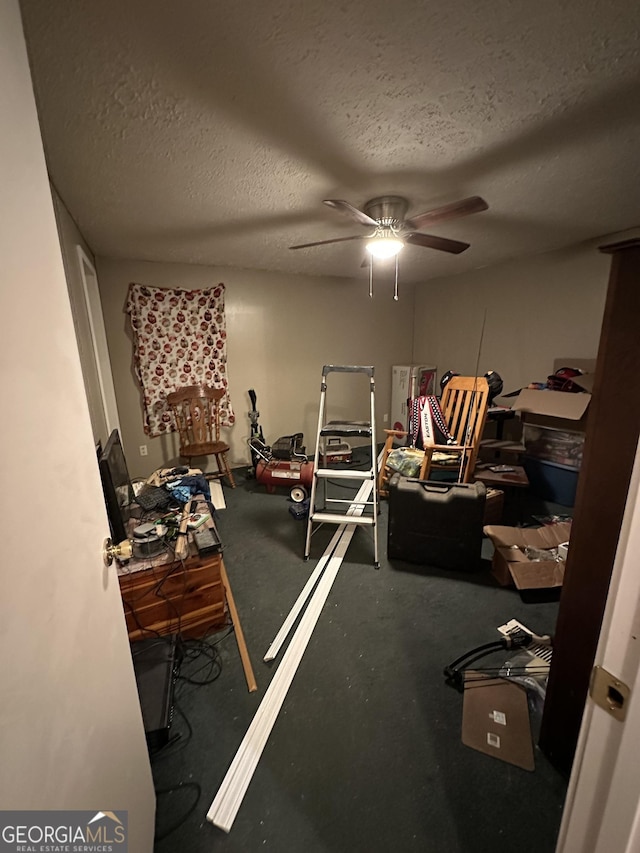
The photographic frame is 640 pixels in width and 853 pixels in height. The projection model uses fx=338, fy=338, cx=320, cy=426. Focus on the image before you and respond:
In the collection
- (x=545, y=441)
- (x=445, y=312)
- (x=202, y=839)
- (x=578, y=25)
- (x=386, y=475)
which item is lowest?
(x=202, y=839)

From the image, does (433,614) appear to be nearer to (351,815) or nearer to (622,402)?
(351,815)

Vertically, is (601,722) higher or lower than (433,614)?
higher

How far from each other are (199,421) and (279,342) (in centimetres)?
134

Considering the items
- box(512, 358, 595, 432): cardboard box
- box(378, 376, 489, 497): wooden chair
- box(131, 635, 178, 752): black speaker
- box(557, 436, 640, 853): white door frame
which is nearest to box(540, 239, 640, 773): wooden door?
box(557, 436, 640, 853): white door frame

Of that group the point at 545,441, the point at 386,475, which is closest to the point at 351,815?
the point at 386,475

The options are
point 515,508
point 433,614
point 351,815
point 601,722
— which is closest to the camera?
point 601,722

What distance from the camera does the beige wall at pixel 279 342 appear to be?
10.9ft

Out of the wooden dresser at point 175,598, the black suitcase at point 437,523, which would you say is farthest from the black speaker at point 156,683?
the black suitcase at point 437,523

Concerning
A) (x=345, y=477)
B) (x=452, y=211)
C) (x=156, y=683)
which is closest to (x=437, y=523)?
(x=345, y=477)

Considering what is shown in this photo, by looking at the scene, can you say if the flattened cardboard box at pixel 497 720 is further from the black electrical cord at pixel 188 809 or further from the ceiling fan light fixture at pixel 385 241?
the ceiling fan light fixture at pixel 385 241

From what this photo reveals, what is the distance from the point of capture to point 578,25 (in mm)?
951

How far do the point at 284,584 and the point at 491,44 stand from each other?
2.51 metres

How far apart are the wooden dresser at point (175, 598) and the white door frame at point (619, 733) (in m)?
1.52

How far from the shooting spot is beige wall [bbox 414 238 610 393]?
296cm
